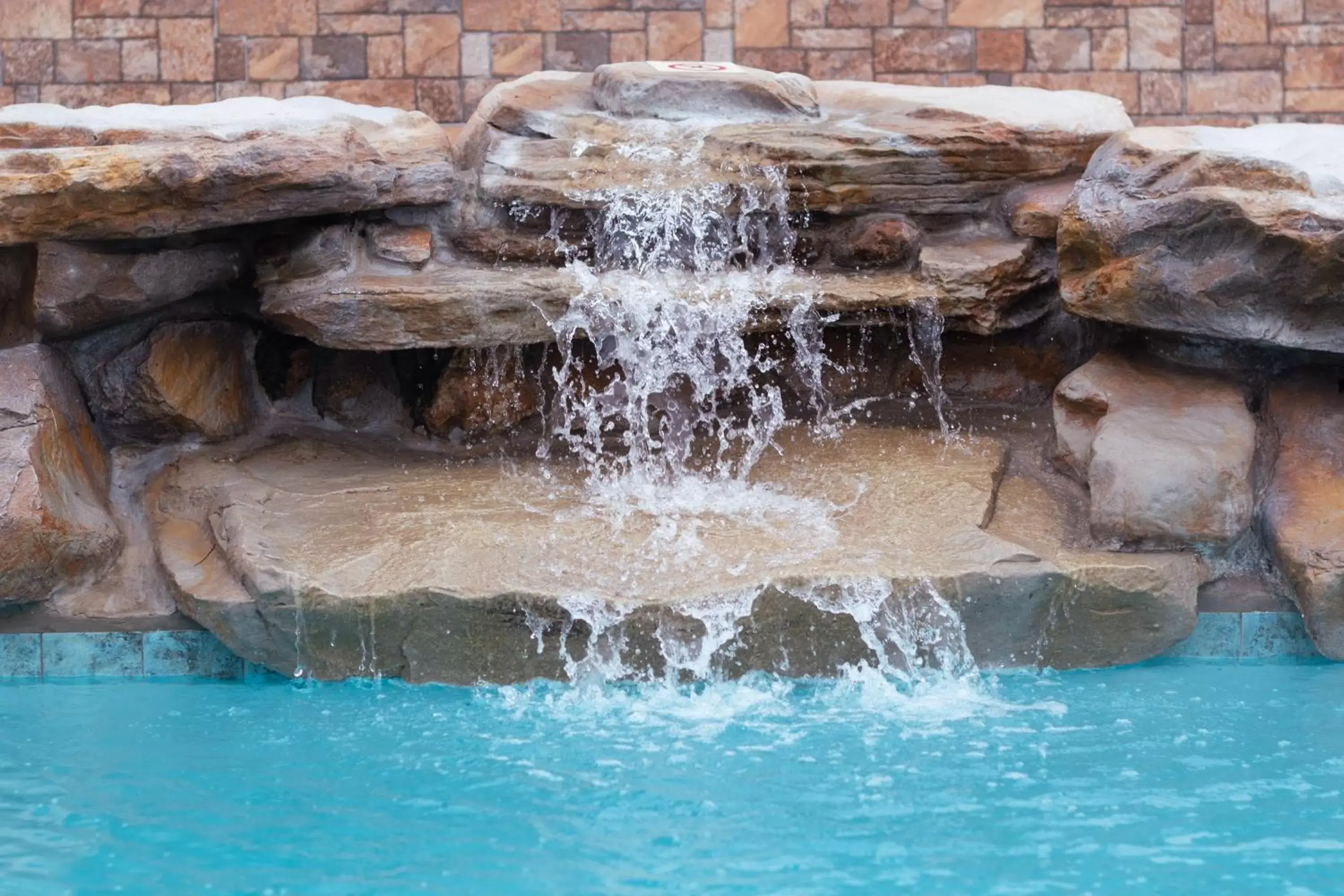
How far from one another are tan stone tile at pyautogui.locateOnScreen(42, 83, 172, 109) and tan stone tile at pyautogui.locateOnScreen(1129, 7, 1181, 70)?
5.95 metres

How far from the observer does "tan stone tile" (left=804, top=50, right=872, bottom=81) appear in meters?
9.12

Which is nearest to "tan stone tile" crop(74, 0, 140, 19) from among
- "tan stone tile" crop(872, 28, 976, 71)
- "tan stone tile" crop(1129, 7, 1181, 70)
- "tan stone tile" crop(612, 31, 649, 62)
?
"tan stone tile" crop(612, 31, 649, 62)

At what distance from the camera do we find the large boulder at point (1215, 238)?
4.03 meters

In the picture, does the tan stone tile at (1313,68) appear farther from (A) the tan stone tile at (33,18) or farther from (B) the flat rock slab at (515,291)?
(A) the tan stone tile at (33,18)

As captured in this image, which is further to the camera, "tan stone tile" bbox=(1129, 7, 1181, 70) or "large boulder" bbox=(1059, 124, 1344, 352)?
"tan stone tile" bbox=(1129, 7, 1181, 70)

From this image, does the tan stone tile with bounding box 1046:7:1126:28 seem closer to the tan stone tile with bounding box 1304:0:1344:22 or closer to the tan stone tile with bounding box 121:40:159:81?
the tan stone tile with bounding box 1304:0:1344:22

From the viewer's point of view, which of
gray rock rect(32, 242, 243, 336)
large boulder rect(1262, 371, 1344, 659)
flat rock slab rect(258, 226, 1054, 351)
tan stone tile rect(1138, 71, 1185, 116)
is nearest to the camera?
large boulder rect(1262, 371, 1344, 659)

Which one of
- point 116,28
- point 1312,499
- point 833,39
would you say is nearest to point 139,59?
point 116,28

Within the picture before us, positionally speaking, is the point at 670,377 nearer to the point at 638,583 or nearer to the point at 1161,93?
the point at 638,583

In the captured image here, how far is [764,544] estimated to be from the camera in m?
4.10

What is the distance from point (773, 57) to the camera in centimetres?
913

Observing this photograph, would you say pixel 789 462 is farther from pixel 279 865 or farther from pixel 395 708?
pixel 279 865

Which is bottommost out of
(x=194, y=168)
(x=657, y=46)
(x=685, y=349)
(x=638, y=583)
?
(x=638, y=583)

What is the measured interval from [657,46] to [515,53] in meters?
0.88
